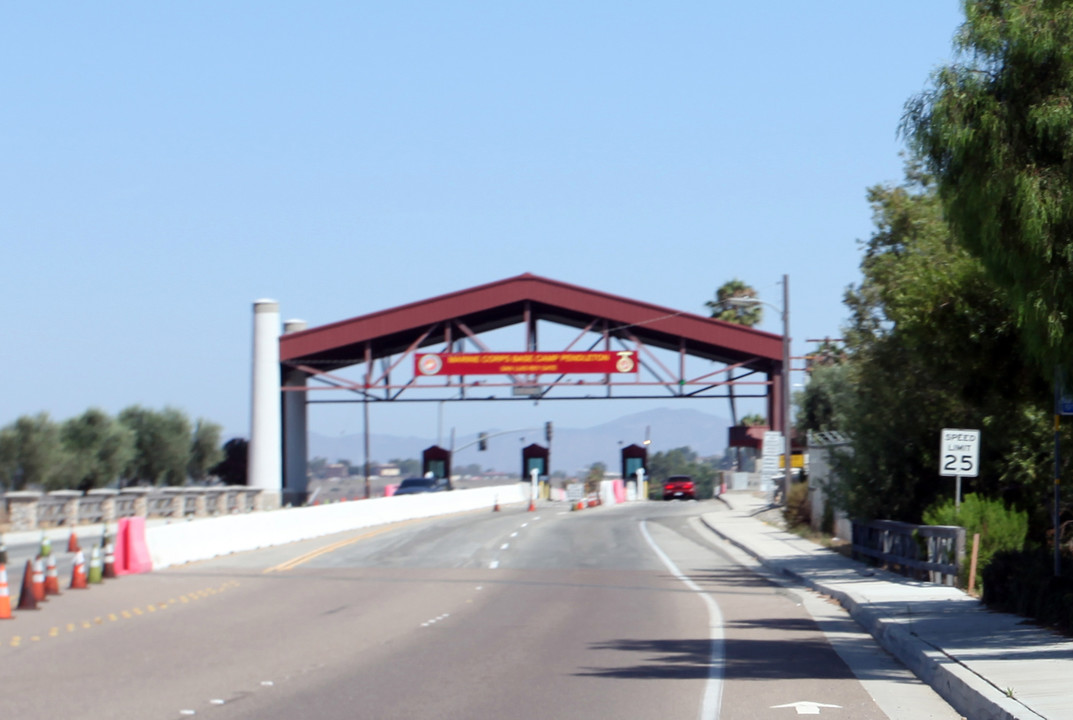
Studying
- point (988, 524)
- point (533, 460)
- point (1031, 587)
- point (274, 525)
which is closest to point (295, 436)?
point (274, 525)

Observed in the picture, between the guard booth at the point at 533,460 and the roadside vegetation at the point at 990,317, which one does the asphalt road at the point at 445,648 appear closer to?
the roadside vegetation at the point at 990,317

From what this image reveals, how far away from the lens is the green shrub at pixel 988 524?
1972 cm

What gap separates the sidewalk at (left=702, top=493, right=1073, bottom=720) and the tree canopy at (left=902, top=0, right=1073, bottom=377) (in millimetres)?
2877

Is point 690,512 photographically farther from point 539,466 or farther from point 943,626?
point 943,626

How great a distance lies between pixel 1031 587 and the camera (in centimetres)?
1462

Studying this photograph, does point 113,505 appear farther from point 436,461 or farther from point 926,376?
point 436,461

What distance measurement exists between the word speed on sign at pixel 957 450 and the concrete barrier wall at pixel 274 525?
49.0ft

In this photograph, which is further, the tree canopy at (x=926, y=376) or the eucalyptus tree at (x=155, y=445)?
the eucalyptus tree at (x=155, y=445)

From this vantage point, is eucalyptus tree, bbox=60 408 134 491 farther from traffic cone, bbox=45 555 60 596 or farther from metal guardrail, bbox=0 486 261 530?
traffic cone, bbox=45 555 60 596

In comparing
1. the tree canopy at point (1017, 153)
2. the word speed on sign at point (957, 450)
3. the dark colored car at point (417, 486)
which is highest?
the tree canopy at point (1017, 153)

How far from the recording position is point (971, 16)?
496 inches

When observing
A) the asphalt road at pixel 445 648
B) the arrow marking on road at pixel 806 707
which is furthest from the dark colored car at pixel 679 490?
the arrow marking on road at pixel 806 707

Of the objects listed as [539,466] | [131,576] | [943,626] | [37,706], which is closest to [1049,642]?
[943,626]

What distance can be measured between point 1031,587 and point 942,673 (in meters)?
4.32
